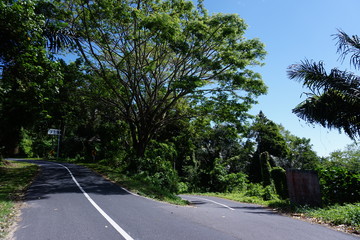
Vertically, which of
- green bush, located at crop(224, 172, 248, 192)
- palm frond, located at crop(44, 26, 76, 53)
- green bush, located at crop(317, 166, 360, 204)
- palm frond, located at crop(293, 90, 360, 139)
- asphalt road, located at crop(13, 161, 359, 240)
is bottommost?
green bush, located at crop(224, 172, 248, 192)

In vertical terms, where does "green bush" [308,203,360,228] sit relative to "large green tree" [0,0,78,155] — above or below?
below

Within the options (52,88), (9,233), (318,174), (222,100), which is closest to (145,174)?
(222,100)

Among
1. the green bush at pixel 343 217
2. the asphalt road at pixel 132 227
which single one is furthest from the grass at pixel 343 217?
the asphalt road at pixel 132 227

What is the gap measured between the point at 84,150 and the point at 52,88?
1143 inches

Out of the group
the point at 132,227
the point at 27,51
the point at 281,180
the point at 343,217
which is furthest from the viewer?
the point at 281,180

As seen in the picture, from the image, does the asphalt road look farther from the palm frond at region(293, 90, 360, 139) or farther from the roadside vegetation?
the palm frond at region(293, 90, 360, 139)

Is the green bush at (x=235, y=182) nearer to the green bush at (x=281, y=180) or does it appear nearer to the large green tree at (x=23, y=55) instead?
the green bush at (x=281, y=180)

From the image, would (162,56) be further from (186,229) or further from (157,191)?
(186,229)

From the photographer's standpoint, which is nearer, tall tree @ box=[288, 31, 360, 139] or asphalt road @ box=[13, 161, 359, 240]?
asphalt road @ box=[13, 161, 359, 240]

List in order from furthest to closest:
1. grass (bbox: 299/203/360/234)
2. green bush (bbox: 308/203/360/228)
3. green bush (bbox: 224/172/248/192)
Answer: green bush (bbox: 224/172/248/192) → green bush (bbox: 308/203/360/228) → grass (bbox: 299/203/360/234)

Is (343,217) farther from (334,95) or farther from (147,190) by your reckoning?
(147,190)

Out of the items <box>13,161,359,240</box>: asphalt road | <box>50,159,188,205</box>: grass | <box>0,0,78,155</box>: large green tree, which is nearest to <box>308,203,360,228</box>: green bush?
<box>13,161,359,240</box>: asphalt road

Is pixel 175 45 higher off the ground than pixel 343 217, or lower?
higher

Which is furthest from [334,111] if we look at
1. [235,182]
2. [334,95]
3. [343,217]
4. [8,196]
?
[235,182]
